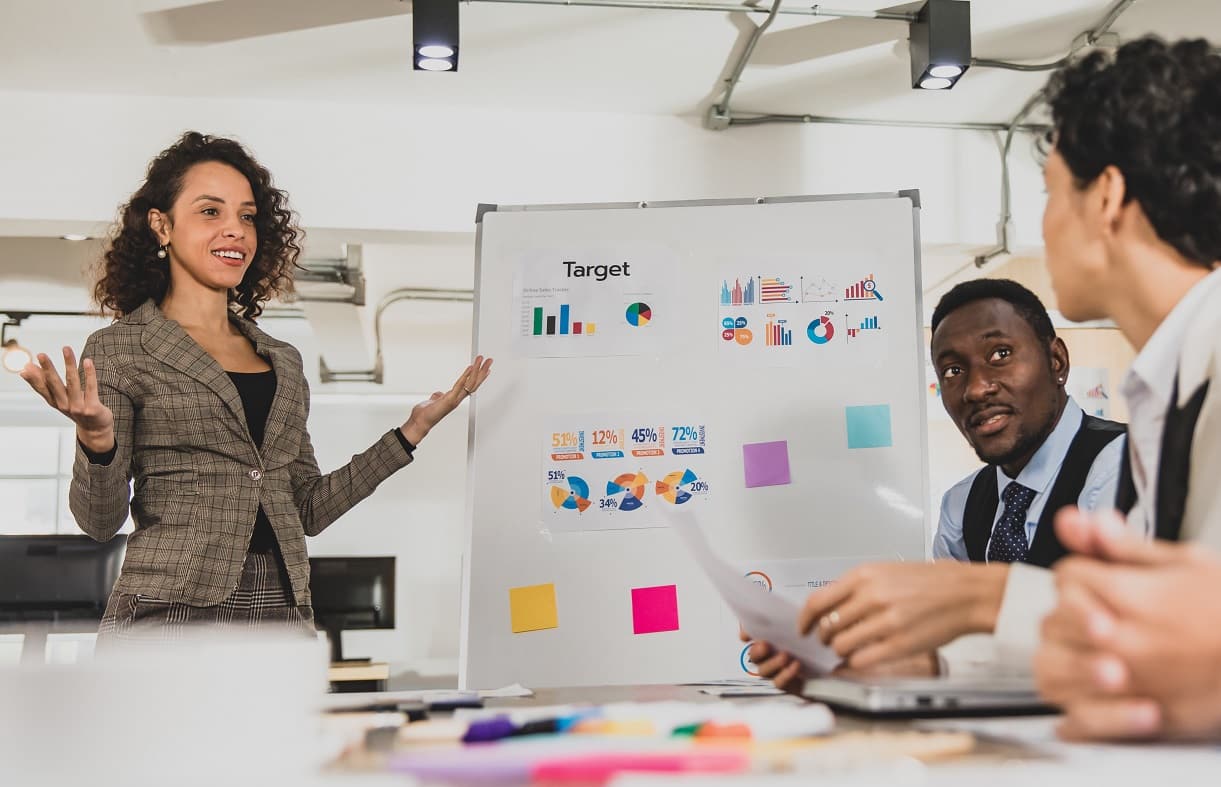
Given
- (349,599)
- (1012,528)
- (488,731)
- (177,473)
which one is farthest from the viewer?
(349,599)

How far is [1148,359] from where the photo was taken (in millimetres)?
920

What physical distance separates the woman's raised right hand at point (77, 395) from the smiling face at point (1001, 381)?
1.62 m

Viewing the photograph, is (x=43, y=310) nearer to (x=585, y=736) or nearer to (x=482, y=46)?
(x=482, y=46)

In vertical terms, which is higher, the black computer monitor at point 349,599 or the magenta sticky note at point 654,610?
the magenta sticky note at point 654,610

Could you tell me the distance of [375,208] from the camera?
3.88 metres

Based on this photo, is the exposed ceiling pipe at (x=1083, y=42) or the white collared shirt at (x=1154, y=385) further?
the exposed ceiling pipe at (x=1083, y=42)

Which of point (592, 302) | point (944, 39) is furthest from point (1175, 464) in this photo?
point (944, 39)

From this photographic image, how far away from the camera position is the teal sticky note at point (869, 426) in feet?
7.68

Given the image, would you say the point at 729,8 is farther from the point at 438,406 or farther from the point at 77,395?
the point at 77,395

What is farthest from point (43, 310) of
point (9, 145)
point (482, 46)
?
point (482, 46)

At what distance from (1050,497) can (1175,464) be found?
1259 mm

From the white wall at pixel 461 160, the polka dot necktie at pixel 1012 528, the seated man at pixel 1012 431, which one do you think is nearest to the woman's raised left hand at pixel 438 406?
the seated man at pixel 1012 431

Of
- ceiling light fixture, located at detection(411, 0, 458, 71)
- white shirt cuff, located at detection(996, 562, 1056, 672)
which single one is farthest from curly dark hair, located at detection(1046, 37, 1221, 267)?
ceiling light fixture, located at detection(411, 0, 458, 71)

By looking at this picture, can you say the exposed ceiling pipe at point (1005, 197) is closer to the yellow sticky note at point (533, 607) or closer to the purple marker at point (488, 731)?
the yellow sticky note at point (533, 607)
